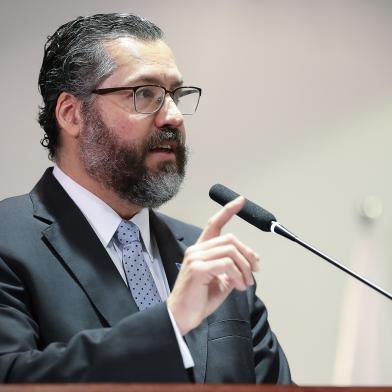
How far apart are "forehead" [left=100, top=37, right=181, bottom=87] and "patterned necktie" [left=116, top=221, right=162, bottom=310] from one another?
1.08 feet

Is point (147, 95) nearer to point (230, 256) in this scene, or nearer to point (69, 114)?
point (69, 114)

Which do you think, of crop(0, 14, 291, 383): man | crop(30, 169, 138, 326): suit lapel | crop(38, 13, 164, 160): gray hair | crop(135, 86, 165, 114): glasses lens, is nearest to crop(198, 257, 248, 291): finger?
crop(0, 14, 291, 383): man

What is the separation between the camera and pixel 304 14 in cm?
265

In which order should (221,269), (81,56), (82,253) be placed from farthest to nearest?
(81,56), (82,253), (221,269)

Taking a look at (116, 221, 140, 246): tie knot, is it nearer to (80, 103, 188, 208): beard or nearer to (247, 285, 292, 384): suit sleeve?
(80, 103, 188, 208): beard

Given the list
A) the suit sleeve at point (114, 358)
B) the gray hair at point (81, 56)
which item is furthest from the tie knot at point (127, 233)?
Answer: the suit sleeve at point (114, 358)

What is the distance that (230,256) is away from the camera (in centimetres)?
129

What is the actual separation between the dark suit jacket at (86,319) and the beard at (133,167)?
0.35 ft

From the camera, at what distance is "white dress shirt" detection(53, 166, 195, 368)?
172 cm

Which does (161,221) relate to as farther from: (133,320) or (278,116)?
(278,116)

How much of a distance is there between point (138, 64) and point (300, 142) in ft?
3.12

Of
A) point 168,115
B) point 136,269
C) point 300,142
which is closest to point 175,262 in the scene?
point 136,269

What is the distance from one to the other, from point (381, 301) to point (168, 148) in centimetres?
115

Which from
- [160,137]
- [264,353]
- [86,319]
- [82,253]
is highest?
[160,137]
